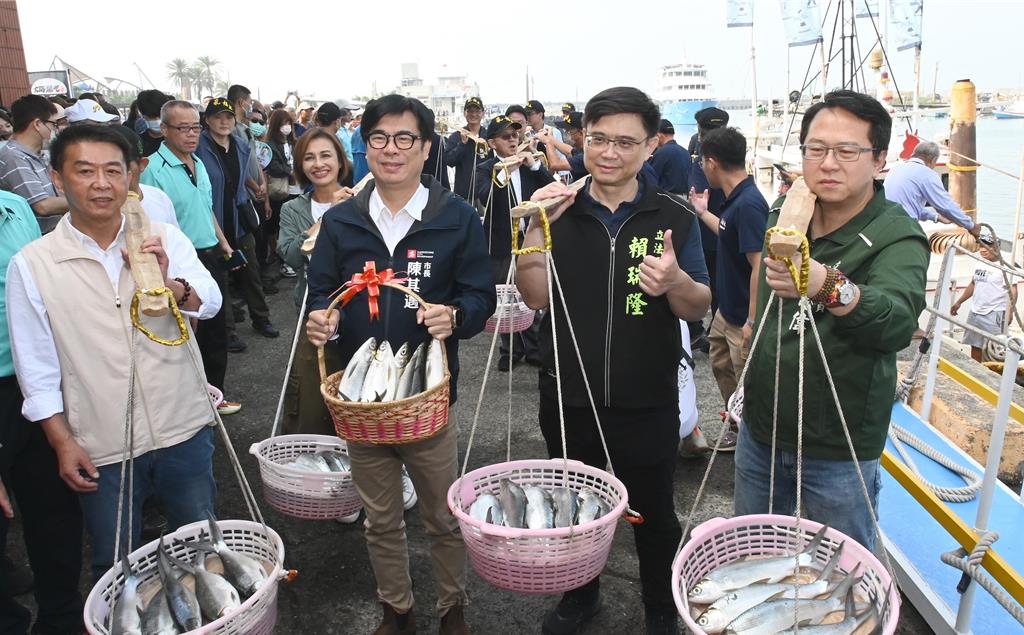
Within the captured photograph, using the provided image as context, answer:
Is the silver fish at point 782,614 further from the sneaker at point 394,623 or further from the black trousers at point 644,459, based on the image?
the sneaker at point 394,623

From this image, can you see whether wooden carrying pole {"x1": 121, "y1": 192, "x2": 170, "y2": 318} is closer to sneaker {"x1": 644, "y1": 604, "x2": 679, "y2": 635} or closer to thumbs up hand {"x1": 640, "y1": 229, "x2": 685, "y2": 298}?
thumbs up hand {"x1": 640, "y1": 229, "x2": 685, "y2": 298}

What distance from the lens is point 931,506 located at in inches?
144

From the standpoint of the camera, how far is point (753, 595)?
241cm

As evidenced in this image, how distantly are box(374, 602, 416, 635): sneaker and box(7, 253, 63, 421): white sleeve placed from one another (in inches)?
68.2

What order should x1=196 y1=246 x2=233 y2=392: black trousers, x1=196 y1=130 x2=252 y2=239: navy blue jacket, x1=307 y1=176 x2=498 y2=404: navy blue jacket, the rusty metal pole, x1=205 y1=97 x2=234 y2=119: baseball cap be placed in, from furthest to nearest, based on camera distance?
the rusty metal pole, x1=205 y1=97 x2=234 y2=119: baseball cap, x1=196 y1=130 x2=252 y2=239: navy blue jacket, x1=196 y1=246 x2=233 y2=392: black trousers, x1=307 y1=176 x2=498 y2=404: navy blue jacket

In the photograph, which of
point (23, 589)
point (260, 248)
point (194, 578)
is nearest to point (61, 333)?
point (194, 578)

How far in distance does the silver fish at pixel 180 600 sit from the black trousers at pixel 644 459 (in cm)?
165

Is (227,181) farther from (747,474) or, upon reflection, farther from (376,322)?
(747,474)

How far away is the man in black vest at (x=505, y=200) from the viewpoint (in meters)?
6.81

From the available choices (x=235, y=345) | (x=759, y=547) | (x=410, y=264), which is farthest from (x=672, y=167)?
(x=759, y=547)

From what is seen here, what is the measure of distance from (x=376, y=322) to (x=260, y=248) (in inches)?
302

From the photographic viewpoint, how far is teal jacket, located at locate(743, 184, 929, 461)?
7.57ft

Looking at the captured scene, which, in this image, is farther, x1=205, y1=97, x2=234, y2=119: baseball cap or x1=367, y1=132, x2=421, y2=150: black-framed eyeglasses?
x1=205, y1=97, x2=234, y2=119: baseball cap

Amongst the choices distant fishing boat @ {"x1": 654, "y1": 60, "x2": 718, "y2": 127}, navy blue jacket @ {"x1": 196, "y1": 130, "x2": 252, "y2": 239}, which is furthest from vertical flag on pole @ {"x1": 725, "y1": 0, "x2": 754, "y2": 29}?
distant fishing boat @ {"x1": 654, "y1": 60, "x2": 718, "y2": 127}
